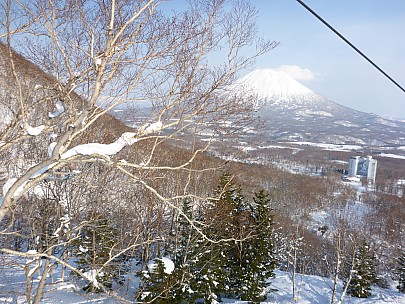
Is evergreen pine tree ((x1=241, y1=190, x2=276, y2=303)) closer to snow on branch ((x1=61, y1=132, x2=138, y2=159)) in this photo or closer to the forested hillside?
the forested hillside

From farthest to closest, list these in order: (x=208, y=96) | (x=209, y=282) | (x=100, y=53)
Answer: (x=209, y=282) < (x=208, y=96) < (x=100, y=53)

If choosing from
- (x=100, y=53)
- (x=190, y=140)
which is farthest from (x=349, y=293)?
(x=100, y=53)

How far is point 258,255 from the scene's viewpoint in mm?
14094

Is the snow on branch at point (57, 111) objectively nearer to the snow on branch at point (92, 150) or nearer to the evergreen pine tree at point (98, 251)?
the snow on branch at point (92, 150)

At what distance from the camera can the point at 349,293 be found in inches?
725

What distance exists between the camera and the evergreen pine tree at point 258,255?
14000 mm

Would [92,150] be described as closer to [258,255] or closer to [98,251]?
[98,251]

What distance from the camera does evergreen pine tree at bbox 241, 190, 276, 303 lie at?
14.0 meters

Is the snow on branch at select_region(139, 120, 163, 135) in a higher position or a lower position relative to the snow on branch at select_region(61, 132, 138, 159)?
higher

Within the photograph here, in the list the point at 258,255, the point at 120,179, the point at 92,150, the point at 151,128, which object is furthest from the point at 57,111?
the point at 258,255

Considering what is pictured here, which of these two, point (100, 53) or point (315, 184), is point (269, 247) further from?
point (315, 184)

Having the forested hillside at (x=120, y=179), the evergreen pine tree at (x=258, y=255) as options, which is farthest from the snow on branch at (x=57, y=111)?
the evergreen pine tree at (x=258, y=255)

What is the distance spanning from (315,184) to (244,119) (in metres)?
73.6

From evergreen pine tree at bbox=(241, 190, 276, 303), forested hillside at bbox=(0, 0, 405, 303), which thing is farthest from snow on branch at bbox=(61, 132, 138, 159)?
evergreen pine tree at bbox=(241, 190, 276, 303)
